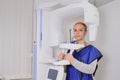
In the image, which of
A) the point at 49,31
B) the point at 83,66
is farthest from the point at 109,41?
the point at 49,31

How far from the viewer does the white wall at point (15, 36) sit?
223 cm

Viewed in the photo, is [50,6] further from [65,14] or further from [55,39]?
[55,39]

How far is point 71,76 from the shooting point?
1.72 meters

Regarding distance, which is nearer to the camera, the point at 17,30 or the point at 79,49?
the point at 79,49

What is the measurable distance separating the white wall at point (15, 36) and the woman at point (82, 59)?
0.74 metres

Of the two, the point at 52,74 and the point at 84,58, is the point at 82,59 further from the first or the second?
the point at 52,74

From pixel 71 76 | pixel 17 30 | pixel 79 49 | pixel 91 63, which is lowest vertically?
pixel 71 76

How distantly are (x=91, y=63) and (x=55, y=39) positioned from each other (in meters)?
0.43

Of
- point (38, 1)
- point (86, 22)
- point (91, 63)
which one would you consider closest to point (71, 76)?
point (91, 63)

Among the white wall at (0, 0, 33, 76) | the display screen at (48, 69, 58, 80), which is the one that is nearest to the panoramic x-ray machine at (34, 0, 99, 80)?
the display screen at (48, 69, 58, 80)

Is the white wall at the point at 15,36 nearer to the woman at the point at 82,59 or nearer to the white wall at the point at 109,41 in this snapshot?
the woman at the point at 82,59

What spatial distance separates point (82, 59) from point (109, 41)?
362 mm

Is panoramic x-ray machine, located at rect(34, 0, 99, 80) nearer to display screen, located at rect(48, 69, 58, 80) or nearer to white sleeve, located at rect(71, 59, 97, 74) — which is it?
display screen, located at rect(48, 69, 58, 80)

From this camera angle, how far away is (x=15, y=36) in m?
2.28
